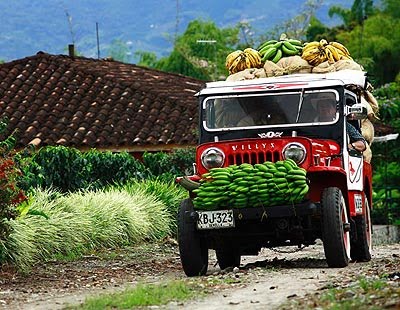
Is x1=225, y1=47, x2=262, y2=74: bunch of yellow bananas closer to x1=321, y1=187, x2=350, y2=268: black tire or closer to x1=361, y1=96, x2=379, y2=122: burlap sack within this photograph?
x1=361, y1=96, x2=379, y2=122: burlap sack

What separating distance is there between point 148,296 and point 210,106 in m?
5.00

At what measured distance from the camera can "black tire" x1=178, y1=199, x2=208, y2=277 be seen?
15.8m

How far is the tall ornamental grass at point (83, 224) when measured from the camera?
17969mm

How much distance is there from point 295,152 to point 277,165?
0.38 m

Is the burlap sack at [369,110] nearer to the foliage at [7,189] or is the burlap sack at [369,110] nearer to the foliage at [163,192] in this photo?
the foliage at [7,189]

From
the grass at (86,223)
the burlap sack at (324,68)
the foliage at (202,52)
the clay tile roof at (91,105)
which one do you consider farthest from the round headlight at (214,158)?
the foliage at (202,52)

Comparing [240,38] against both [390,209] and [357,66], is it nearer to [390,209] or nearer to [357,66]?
[390,209]

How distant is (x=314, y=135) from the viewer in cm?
1673

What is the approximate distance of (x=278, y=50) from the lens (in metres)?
18.6

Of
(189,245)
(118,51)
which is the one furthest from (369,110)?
(118,51)

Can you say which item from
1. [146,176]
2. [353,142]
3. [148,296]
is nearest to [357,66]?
[353,142]

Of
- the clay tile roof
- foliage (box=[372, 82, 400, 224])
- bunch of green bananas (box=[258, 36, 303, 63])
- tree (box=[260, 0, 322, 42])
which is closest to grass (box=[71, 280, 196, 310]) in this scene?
bunch of green bananas (box=[258, 36, 303, 63])

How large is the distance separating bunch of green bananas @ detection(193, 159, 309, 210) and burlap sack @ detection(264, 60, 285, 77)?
9.88 ft

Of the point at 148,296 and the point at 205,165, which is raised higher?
the point at 205,165
